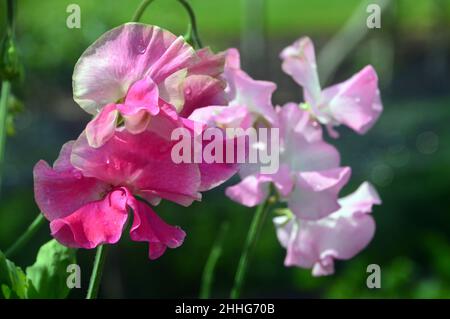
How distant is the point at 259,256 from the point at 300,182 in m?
2.51

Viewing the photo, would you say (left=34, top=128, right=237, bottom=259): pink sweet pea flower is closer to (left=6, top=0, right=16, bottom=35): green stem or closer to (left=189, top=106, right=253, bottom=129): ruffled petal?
(left=189, top=106, right=253, bottom=129): ruffled petal

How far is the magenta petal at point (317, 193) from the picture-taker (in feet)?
2.92

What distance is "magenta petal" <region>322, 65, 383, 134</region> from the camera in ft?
3.12

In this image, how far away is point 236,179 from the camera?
399cm

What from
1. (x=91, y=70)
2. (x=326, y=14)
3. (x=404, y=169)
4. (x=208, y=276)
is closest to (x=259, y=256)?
(x=404, y=169)

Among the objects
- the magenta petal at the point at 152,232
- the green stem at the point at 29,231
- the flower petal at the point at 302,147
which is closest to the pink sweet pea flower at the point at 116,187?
the magenta petal at the point at 152,232

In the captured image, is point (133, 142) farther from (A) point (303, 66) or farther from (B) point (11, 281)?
(A) point (303, 66)

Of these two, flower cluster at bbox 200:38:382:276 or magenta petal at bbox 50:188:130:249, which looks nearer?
magenta petal at bbox 50:188:130:249

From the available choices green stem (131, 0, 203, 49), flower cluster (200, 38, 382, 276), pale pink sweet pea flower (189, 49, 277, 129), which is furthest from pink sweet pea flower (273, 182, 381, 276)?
green stem (131, 0, 203, 49)

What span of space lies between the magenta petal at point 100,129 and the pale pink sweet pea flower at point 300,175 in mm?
207

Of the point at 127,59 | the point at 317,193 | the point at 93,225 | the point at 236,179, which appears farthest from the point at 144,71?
the point at 236,179

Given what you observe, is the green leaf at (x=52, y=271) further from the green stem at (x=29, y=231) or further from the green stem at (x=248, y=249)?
the green stem at (x=248, y=249)

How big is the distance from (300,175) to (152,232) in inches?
9.7

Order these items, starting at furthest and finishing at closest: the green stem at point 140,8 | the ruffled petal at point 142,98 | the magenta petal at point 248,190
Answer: the magenta petal at point 248,190 < the green stem at point 140,8 < the ruffled petal at point 142,98
